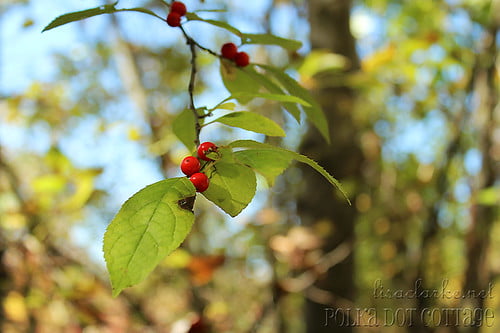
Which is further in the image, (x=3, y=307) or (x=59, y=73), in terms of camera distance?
(x=59, y=73)

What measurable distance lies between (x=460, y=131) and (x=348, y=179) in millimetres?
674

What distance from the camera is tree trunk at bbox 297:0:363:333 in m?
2.38

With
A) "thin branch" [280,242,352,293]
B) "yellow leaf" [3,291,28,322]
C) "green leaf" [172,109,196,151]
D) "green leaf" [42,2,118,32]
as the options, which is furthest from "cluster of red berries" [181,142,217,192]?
"yellow leaf" [3,291,28,322]

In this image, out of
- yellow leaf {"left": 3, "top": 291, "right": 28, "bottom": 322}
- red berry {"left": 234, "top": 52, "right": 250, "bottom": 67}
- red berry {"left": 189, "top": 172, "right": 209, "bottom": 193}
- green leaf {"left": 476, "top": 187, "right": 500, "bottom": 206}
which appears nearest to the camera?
red berry {"left": 189, "top": 172, "right": 209, "bottom": 193}

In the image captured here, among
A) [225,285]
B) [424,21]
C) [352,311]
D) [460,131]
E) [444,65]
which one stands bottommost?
[225,285]

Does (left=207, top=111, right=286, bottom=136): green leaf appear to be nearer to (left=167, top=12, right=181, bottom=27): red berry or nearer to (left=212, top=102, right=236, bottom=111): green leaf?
(left=212, top=102, right=236, bottom=111): green leaf

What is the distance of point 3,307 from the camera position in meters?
2.58

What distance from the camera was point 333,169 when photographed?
2.48 metres

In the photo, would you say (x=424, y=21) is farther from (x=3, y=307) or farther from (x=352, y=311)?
(x=3, y=307)

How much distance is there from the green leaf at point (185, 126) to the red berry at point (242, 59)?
14cm

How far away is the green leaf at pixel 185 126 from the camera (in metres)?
0.75

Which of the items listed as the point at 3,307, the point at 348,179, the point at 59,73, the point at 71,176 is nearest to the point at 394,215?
the point at 348,179

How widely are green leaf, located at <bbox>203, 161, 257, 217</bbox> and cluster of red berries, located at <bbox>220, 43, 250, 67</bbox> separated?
0.28 meters

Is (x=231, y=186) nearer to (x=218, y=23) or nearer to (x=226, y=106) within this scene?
(x=226, y=106)
